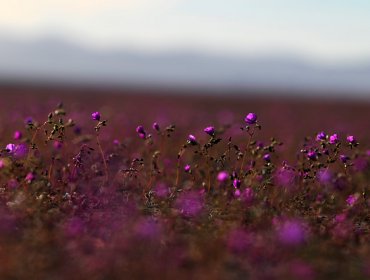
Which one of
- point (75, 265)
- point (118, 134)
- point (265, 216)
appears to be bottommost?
point (75, 265)

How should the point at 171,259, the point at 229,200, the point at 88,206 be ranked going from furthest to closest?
the point at 229,200 → the point at 88,206 → the point at 171,259

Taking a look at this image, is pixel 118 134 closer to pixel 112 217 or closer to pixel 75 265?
pixel 112 217

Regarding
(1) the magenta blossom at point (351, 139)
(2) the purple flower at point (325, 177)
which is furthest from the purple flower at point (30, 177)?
(1) the magenta blossom at point (351, 139)

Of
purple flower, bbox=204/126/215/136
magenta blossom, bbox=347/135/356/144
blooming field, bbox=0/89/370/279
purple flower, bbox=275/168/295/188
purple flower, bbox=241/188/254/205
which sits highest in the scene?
magenta blossom, bbox=347/135/356/144

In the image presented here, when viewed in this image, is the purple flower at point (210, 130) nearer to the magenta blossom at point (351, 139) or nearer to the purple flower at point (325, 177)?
the purple flower at point (325, 177)

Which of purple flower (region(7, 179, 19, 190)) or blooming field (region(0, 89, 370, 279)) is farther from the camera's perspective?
purple flower (region(7, 179, 19, 190))

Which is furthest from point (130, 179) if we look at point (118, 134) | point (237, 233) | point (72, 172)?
point (118, 134)

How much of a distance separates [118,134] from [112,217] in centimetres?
940

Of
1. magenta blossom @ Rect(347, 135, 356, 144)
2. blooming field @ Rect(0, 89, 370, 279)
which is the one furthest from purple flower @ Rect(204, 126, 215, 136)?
magenta blossom @ Rect(347, 135, 356, 144)

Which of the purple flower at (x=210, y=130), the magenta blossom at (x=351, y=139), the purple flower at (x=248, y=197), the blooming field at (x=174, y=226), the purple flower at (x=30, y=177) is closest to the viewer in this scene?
the blooming field at (x=174, y=226)

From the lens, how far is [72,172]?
7258mm

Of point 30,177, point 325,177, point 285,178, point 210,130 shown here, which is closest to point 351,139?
point 325,177

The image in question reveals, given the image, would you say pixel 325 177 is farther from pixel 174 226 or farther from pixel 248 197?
pixel 174 226

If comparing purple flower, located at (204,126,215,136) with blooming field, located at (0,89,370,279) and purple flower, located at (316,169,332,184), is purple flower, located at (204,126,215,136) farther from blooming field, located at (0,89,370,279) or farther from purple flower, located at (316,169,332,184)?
purple flower, located at (316,169,332,184)
